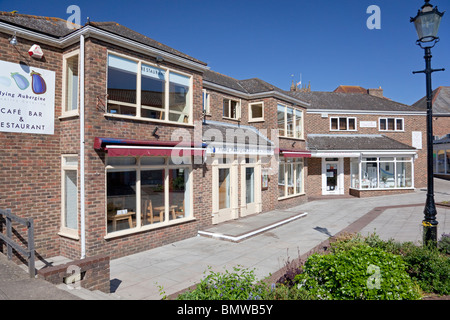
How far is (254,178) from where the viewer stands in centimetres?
1415

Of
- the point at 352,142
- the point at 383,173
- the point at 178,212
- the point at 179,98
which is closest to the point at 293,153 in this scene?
the point at 352,142

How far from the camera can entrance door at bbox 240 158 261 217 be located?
13.3 metres

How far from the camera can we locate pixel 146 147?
8.40 metres

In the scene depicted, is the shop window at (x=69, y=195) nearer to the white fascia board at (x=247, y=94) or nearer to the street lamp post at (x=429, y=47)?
the white fascia board at (x=247, y=94)

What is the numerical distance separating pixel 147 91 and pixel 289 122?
9615 millimetres

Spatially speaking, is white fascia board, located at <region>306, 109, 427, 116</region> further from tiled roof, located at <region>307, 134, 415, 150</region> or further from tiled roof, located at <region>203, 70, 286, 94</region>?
tiled roof, located at <region>203, 70, 286, 94</region>

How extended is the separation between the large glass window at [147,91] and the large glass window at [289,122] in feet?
22.2

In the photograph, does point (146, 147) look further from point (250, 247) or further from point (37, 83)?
point (250, 247)

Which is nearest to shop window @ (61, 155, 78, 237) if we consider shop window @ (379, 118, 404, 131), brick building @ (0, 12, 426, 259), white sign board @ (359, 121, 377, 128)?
brick building @ (0, 12, 426, 259)

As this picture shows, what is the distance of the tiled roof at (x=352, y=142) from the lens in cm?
2045
